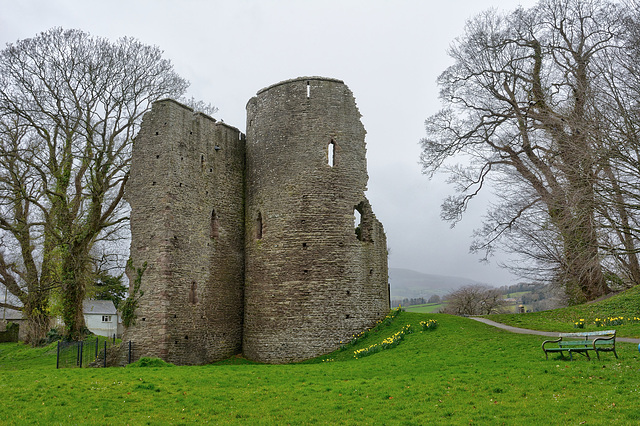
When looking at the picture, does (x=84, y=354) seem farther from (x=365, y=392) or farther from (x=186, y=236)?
(x=365, y=392)

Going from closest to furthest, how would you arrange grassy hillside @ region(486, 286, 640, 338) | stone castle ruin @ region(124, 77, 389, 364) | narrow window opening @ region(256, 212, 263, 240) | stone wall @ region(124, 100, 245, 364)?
1. grassy hillside @ region(486, 286, 640, 338)
2. stone wall @ region(124, 100, 245, 364)
3. stone castle ruin @ region(124, 77, 389, 364)
4. narrow window opening @ region(256, 212, 263, 240)

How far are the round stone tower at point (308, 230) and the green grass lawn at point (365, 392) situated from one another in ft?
16.2

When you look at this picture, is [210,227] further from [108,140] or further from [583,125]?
[583,125]

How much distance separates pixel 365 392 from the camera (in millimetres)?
10508

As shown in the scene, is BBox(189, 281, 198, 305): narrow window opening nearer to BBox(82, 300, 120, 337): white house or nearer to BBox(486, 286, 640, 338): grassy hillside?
BBox(486, 286, 640, 338): grassy hillside

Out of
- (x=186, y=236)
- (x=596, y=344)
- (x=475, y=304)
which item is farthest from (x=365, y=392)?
(x=475, y=304)

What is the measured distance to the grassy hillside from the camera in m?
18.0

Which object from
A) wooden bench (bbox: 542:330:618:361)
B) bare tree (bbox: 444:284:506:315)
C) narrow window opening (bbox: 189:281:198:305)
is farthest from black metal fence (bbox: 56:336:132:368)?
bare tree (bbox: 444:284:506:315)

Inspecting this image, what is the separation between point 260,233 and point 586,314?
49.5ft

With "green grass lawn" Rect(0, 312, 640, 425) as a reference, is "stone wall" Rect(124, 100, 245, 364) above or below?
above

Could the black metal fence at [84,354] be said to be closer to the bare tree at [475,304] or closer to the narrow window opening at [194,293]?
the narrow window opening at [194,293]

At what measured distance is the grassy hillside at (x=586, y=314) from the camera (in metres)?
18.0

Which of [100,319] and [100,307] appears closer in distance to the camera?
[100,319]

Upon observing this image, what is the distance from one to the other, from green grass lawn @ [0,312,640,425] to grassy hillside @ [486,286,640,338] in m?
4.66
